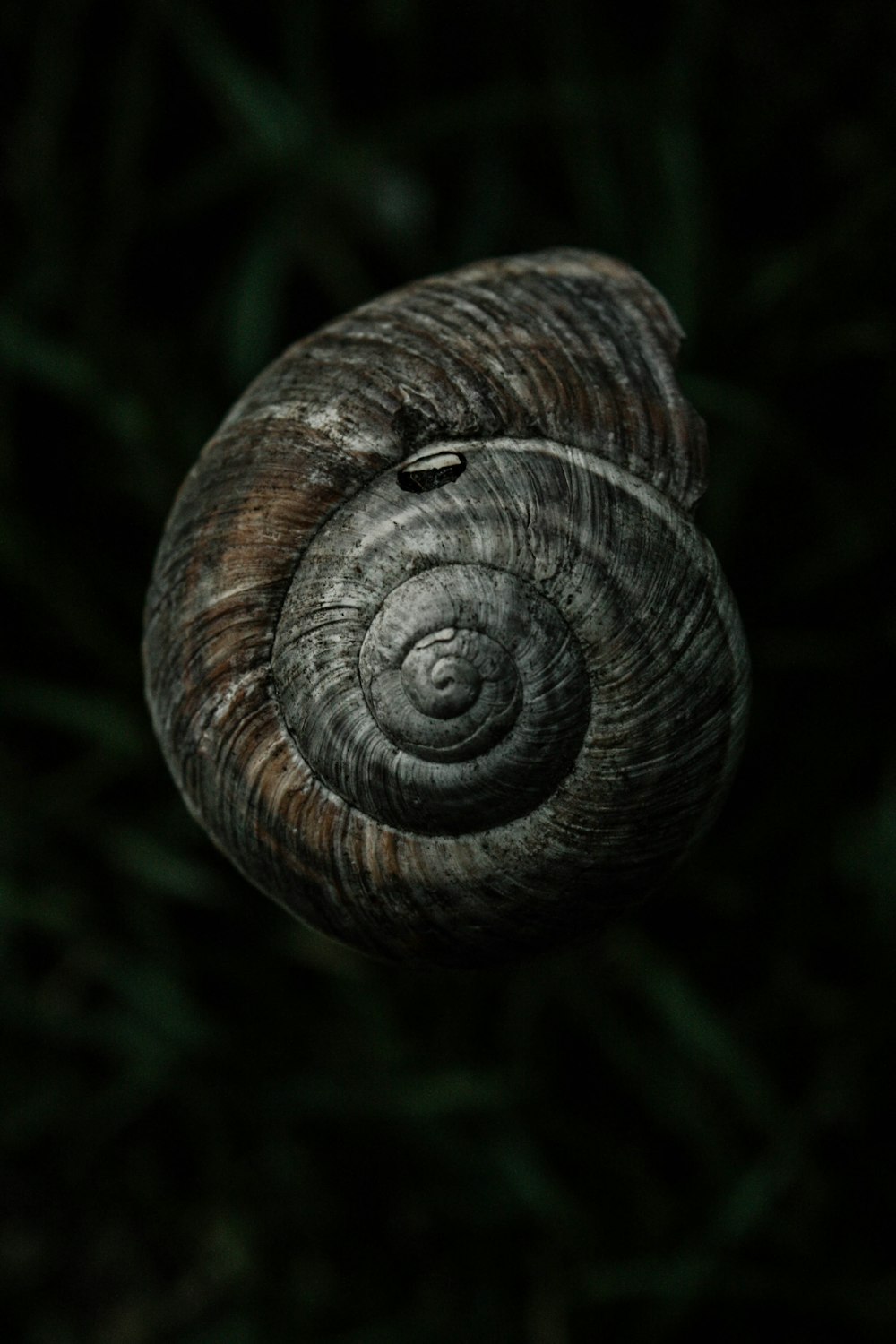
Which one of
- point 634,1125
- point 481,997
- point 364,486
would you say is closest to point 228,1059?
point 481,997

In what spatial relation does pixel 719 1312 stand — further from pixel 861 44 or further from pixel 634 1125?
pixel 861 44

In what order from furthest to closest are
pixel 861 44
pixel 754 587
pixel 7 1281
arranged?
1. pixel 7 1281
2. pixel 861 44
3. pixel 754 587

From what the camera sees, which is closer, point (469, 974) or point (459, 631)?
point (459, 631)

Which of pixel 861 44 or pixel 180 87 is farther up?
pixel 861 44

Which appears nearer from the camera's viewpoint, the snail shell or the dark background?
the snail shell

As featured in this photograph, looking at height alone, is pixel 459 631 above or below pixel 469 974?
above
